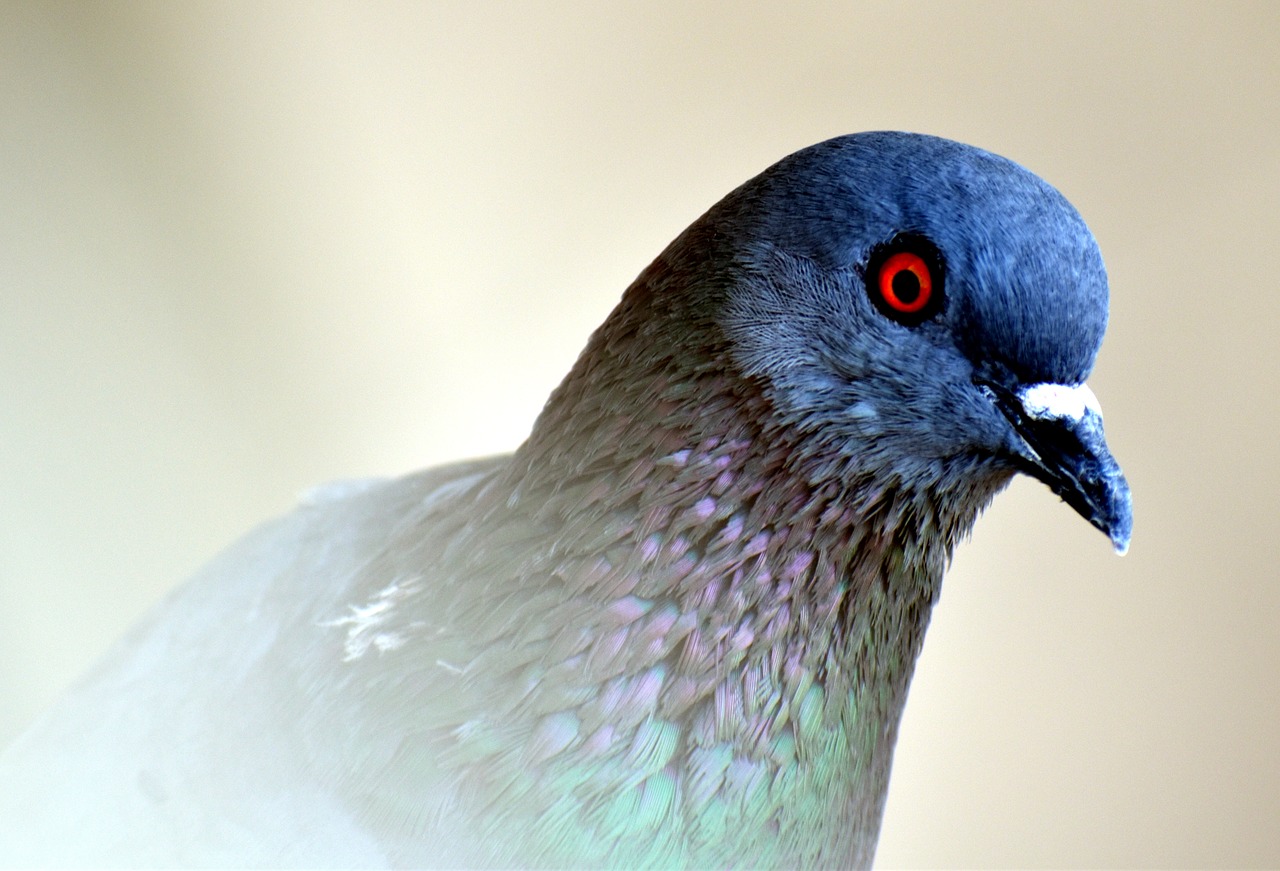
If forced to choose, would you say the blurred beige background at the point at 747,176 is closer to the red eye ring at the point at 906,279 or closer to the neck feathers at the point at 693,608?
the neck feathers at the point at 693,608

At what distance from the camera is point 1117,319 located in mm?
1937

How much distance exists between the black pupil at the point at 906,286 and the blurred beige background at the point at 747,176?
94cm

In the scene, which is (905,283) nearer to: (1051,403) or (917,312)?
(917,312)

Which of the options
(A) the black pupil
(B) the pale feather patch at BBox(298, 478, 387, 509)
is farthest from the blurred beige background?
(A) the black pupil

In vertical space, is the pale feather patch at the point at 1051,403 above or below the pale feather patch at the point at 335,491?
below

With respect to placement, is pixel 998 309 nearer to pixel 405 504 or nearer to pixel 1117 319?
pixel 405 504

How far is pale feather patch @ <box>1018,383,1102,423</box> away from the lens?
2.81 feet

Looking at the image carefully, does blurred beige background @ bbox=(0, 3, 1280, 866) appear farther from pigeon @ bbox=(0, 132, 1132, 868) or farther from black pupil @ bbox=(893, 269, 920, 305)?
black pupil @ bbox=(893, 269, 920, 305)

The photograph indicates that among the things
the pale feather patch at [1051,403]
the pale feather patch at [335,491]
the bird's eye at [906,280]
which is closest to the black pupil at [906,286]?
the bird's eye at [906,280]

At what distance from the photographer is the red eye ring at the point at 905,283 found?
2.84 ft

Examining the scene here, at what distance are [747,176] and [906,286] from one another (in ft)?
3.33

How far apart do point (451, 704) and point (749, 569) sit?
0.94ft

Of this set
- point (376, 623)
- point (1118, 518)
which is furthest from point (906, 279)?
point (376, 623)

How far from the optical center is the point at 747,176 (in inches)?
72.3
